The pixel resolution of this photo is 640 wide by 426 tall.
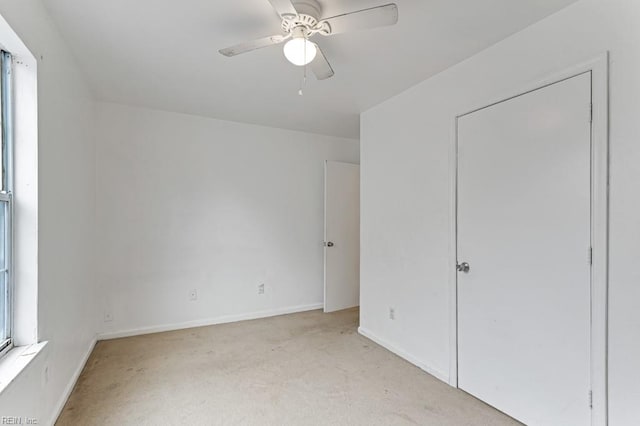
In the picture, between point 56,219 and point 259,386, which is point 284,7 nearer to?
point 56,219

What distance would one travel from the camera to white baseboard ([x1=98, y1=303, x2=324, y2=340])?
328 cm

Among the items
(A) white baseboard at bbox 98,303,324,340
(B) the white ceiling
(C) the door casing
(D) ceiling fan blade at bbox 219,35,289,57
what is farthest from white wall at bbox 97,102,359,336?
(C) the door casing

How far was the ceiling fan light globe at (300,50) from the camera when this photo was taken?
167 cm

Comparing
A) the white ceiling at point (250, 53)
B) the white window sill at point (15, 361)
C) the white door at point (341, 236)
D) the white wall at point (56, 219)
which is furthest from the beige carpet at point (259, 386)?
the white ceiling at point (250, 53)

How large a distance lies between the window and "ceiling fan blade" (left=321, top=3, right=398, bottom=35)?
1620mm

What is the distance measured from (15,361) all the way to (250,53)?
7.14 ft

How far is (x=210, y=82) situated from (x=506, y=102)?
228cm

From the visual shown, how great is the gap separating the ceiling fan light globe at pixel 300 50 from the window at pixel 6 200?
1.40 meters

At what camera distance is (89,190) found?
2.92 metres

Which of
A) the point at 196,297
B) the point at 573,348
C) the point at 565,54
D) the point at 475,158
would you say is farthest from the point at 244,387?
the point at 565,54

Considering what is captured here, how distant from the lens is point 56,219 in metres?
1.95

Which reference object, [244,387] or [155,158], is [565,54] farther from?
[155,158]

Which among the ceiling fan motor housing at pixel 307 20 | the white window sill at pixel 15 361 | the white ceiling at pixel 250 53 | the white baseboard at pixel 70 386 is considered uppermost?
the white ceiling at pixel 250 53

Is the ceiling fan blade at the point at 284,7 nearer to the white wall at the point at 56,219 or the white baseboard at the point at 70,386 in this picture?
the white wall at the point at 56,219
